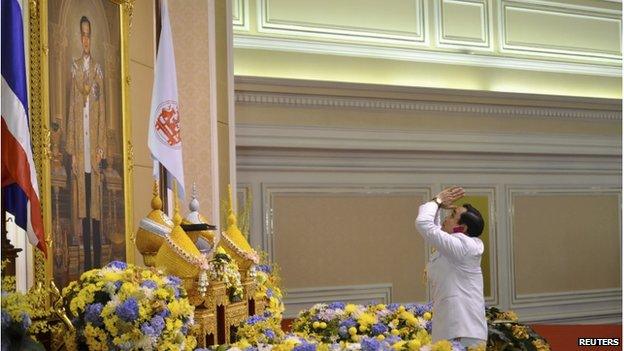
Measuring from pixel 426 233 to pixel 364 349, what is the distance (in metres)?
1.22

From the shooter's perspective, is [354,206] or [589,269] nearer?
[354,206]

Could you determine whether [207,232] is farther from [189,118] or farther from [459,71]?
[459,71]

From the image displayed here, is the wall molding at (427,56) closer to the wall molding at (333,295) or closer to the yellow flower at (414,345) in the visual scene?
the wall molding at (333,295)

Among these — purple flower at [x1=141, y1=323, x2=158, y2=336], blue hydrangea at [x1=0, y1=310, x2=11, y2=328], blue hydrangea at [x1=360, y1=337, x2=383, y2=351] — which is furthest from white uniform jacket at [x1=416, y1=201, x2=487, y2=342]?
blue hydrangea at [x1=0, y1=310, x2=11, y2=328]

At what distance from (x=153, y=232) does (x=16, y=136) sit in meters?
1.17

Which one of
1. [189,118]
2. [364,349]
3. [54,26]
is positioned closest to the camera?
[364,349]

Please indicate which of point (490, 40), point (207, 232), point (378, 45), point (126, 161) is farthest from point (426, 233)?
point (490, 40)

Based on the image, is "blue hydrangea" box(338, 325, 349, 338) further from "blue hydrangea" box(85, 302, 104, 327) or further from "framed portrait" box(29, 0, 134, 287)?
"blue hydrangea" box(85, 302, 104, 327)

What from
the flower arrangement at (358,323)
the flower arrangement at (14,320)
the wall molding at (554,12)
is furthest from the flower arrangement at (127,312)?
the wall molding at (554,12)

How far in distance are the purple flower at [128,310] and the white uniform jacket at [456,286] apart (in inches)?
63.1

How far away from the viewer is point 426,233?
488cm

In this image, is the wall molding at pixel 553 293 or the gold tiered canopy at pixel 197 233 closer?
the gold tiered canopy at pixel 197 233

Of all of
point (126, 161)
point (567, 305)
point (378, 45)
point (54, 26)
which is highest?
point (378, 45)

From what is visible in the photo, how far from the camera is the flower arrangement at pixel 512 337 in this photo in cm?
490
